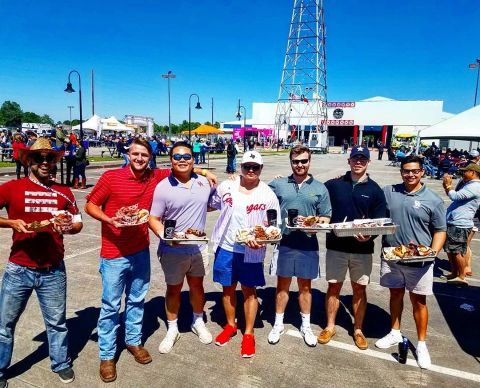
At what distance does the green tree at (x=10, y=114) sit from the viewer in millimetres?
128750

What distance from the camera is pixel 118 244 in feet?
10.5

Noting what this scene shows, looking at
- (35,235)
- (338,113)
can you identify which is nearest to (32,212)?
(35,235)

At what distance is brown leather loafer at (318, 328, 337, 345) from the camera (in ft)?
13.0

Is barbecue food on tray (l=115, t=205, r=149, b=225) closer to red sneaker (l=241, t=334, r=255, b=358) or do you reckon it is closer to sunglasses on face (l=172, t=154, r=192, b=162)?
sunglasses on face (l=172, t=154, r=192, b=162)

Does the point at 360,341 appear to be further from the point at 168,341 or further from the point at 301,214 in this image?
the point at 168,341

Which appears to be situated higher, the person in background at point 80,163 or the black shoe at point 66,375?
the person in background at point 80,163

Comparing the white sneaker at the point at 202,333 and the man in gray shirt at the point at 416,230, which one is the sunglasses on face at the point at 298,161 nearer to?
the man in gray shirt at the point at 416,230

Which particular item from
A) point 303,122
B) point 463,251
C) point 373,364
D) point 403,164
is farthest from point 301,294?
point 303,122

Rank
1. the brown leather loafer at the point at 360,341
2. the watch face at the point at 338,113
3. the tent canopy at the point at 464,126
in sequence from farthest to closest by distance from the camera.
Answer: the watch face at the point at 338,113 → the tent canopy at the point at 464,126 → the brown leather loafer at the point at 360,341

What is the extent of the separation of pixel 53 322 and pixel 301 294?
255 cm

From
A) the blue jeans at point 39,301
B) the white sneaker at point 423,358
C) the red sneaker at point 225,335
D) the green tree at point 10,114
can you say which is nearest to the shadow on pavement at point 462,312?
the white sneaker at point 423,358

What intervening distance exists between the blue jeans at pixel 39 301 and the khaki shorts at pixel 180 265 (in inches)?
38.5

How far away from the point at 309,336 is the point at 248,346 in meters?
0.73

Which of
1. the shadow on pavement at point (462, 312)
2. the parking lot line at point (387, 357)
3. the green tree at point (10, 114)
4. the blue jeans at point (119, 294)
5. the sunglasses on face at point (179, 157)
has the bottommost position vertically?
the parking lot line at point (387, 357)
